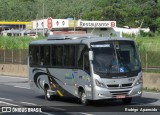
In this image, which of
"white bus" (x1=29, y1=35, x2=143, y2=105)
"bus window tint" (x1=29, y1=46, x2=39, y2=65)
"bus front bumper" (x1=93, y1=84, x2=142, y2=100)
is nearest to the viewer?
"bus front bumper" (x1=93, y1=84, x2=142, y2=100)

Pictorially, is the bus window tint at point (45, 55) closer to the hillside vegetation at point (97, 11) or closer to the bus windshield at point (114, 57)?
the bus windshield at point (114, 57)

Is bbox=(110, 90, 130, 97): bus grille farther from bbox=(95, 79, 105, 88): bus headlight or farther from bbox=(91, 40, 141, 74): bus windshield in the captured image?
bbox=(91, 40, 141, 74): bus windshield

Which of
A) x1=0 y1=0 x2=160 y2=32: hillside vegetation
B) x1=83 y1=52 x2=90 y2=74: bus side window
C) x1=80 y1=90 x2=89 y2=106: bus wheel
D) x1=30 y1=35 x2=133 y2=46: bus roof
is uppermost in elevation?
x1=0 y1=0 x2=160 y2=32: hillside vegetation

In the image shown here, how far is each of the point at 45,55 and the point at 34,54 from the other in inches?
45.8

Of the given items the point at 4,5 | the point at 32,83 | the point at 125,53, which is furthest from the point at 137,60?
the point at 4,5

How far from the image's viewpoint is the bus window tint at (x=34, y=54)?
2294 centimetres

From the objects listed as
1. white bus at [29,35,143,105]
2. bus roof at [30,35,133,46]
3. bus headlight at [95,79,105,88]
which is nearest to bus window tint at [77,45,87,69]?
white bus at [29,35,143,105]

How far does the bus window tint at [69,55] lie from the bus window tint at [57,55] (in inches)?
13.9

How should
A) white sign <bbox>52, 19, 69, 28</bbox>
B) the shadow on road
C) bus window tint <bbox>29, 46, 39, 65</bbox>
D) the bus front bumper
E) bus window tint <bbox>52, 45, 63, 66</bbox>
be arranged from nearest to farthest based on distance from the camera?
the bus front bumper, the shadow on road, bus window tint <bbox>52, 45, 63, 66</bbox>, bus window tint <bbox>29, 46, 39, 65</bbox>, white sign <bbox>52, 19, 69, 28</bbox>

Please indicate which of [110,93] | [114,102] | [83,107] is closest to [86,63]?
[110,93]

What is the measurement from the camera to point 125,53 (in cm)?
1903

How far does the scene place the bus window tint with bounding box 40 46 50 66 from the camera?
71.9ft

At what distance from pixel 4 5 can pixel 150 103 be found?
148006mm

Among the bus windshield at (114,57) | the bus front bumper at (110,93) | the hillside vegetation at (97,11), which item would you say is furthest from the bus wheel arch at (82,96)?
the hillside vegetation at (97,11)
